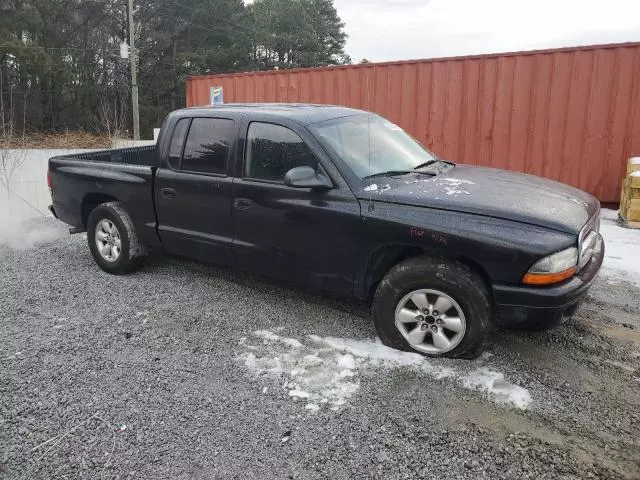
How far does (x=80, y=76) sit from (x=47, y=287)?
3158cm

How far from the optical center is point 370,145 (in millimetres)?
4051

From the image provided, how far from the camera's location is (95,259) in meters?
5.38

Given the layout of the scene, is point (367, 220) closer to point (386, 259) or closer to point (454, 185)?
point (386, 259)

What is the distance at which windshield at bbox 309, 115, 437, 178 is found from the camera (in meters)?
3.79

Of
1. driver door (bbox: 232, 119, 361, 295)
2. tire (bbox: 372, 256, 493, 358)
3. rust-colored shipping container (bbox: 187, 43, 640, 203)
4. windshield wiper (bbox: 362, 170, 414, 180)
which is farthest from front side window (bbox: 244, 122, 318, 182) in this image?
rust-colored shipping container (bbox: 187, 43, 640, 203)

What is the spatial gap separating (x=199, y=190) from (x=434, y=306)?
2257 mm

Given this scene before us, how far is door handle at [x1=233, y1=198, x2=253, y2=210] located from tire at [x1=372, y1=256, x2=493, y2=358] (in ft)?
4.22

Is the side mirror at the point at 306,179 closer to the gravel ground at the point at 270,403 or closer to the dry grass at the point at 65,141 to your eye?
the gravel ground at the point at 270,403

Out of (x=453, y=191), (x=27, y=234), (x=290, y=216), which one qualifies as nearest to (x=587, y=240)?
(x=453, y=191)

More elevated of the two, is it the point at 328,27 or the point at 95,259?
the point at 328,27

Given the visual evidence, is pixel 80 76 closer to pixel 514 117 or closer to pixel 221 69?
pixel 221 69

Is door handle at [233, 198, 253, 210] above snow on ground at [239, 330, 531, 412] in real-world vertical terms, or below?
above

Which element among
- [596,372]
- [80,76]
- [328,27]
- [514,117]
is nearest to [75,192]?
[596,372]

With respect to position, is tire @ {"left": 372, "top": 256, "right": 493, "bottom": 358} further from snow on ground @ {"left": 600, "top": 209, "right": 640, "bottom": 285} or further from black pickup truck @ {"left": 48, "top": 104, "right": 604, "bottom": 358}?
snow on ground @ {"left": 600, "top": 209, "right": 640, "bottom": 285}
